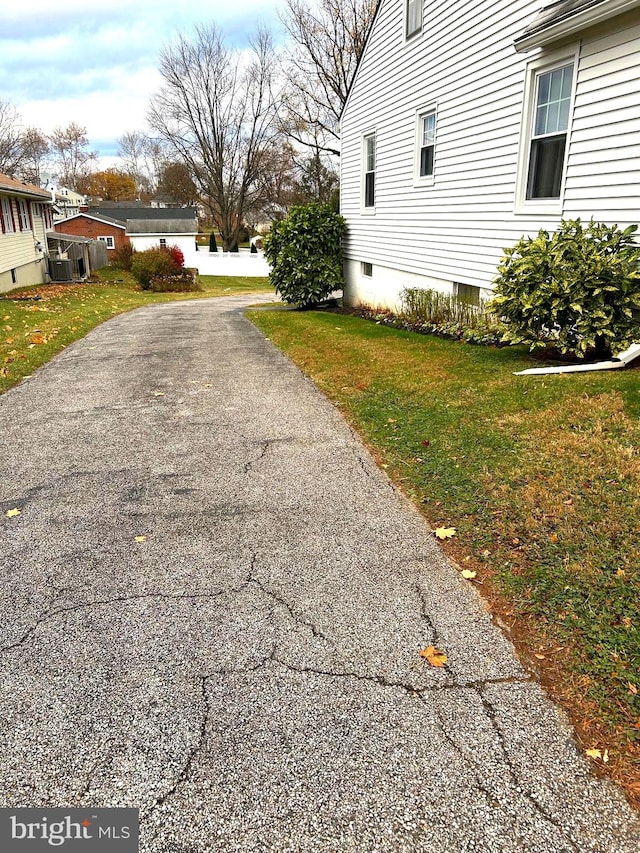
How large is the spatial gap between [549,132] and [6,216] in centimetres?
2086

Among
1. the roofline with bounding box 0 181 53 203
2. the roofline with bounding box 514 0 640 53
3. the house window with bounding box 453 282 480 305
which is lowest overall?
the house window with bounding box 453 282 480 305

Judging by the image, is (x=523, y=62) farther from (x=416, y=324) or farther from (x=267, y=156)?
(x=267, y=156)

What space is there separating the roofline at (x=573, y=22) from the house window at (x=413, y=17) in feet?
15.2

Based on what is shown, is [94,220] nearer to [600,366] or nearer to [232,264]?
[232,264]

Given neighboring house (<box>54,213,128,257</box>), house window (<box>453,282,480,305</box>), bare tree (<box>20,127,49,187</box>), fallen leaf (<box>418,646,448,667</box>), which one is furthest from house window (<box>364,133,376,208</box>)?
bare tree (<box>20,127,49,187</box>)

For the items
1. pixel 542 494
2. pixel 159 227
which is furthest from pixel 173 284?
pixel 542 494

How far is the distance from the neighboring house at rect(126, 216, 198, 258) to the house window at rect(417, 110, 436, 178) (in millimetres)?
36649

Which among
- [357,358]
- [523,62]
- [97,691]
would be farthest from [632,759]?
[523,62]

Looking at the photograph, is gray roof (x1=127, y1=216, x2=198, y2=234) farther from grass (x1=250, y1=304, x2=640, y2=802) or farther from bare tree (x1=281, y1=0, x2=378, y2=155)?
grass (x1=250, y1=304, x2=640, y2=802)

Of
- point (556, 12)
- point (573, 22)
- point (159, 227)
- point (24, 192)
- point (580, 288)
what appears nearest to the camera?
point (580, 288)

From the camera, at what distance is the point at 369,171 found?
1466 cm

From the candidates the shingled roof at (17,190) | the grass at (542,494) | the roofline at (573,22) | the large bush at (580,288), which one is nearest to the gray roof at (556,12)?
the roofline at (573,22)

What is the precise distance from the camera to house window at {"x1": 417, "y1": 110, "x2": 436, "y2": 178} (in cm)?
1121

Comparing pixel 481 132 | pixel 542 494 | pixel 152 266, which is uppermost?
pixel 481 132
